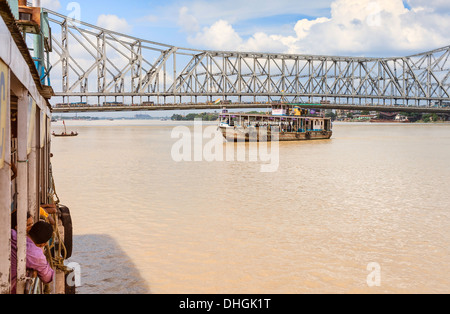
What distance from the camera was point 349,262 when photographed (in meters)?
9.04

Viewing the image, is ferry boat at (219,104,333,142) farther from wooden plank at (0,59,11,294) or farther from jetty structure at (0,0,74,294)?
wooden plank at (0,59,11,294)

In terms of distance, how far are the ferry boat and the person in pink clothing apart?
43311mm

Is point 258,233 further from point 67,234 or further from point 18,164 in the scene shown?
point 18,164

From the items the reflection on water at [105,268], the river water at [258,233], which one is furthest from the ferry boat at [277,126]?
the reflection on water at [105,268]

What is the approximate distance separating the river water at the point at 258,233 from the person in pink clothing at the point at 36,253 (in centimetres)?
213

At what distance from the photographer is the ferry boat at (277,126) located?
1951 inches

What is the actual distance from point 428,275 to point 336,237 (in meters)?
2.74

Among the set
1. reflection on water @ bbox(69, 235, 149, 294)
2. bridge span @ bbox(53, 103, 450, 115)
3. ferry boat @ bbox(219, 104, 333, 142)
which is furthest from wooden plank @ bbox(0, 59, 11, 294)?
bridge span @ bbox(53, 103, 450, 115)

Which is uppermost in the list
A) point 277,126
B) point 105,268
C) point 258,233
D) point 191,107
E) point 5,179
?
point 191,107

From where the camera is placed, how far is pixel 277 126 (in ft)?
181

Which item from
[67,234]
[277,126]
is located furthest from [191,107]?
[67,234]

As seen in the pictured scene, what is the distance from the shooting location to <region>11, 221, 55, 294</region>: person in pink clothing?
4750mm

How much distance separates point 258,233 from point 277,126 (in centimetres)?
4463
